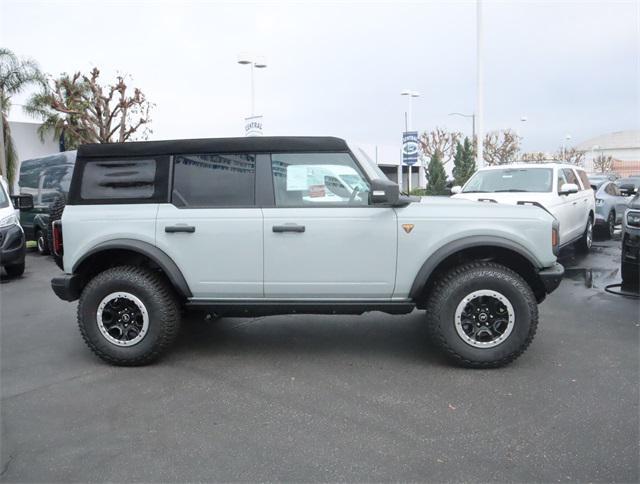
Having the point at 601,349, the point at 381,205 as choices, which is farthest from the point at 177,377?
the point at 601,349

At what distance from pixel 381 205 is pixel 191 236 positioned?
157 cm

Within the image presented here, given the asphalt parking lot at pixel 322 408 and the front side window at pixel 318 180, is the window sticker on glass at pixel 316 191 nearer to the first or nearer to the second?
the front side window at pixel 318 180

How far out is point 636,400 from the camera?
12.4 ft

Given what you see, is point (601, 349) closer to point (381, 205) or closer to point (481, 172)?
point (381, 205)

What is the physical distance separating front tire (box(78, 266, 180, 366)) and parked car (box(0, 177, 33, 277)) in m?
5.20

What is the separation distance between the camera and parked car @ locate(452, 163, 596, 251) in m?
8.87

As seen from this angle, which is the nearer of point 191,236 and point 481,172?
point 191,236

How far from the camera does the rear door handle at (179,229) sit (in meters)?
4.51

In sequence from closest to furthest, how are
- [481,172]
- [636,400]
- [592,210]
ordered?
[636,400] → [481,172] → [592,210]

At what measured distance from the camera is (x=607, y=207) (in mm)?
13344

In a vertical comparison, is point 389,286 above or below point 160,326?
above

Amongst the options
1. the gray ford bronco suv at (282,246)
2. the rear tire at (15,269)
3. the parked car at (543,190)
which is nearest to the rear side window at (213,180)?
the gray ford bronco suv at (282,246)

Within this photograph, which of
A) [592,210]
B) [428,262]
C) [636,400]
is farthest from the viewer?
[592,210]

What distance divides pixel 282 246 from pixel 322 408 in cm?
135
